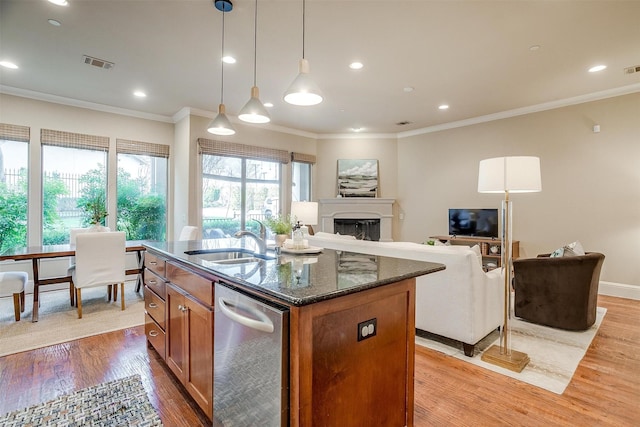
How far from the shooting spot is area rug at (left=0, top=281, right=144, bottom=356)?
296 cm

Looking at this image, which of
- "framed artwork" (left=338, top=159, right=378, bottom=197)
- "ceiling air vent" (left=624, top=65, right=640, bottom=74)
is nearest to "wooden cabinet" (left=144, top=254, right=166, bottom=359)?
"framed artwork" (left=338, top=159, right=378, bottom=197)

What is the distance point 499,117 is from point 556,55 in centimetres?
225

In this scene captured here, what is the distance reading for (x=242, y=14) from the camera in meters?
2.82

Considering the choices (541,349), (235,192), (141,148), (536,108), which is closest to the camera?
(541,349)

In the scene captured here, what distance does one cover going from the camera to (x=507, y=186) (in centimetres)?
256

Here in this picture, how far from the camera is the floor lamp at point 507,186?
2.51 meters

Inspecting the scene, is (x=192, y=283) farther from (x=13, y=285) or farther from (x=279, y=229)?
(x=13, y=285)

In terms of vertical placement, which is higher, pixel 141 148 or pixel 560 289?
pixel 141 148

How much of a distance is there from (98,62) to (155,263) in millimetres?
2862

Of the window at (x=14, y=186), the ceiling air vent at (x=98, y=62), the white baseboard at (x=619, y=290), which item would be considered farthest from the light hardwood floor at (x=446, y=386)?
the ceiling air vent at (x=98, y=62)

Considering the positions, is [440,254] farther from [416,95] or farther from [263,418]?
[416,95]

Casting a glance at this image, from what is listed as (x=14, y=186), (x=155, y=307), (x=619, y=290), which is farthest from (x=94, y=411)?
(x=619, y=290)

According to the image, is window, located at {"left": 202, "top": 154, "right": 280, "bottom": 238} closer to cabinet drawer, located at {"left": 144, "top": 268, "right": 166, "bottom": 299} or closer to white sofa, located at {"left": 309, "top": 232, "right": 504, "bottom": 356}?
cabinet drawer, located at {"left": 144, "top": 268, "right": 166, "bottom": 299}

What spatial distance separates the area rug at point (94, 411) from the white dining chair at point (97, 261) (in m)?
1.74
